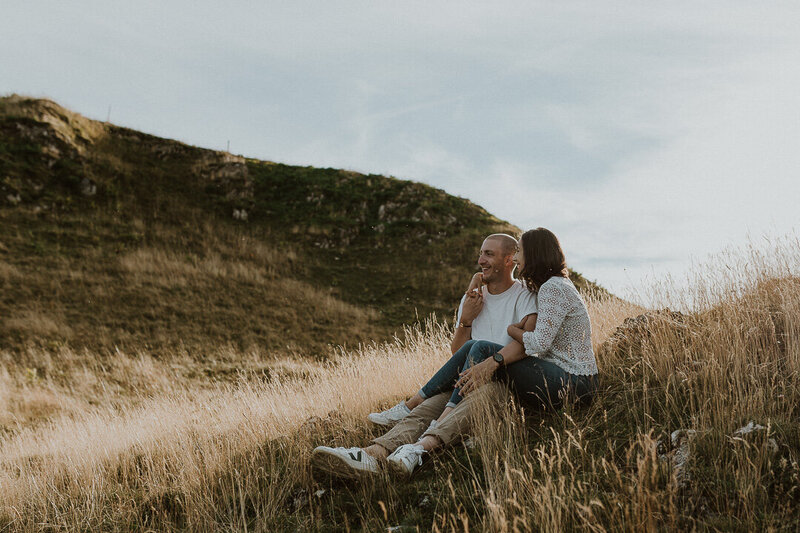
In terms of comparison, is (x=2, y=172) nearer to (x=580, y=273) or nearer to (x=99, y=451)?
(x=99, y=451)

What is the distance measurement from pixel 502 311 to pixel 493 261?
1.55 ft

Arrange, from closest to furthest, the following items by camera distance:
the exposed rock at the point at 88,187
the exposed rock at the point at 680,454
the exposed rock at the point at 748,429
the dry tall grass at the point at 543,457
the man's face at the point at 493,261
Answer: the dry tall grass at the point at 543,457
the exposed rock at the point at 680,454
the exposed rock at the point at 748,429
the man's face at the point at 493,261
the exposed rock at the point at 88,187

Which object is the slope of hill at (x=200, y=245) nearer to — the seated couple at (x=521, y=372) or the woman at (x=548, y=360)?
the seated couple at (x=521, y=372)

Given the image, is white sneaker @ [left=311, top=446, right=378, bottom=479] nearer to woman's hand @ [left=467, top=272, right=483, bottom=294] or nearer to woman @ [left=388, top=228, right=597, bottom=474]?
woman @ [left=388, top=228, right=597, bottom=474]

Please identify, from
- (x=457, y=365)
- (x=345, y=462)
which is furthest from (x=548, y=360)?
(x=345, y=462)

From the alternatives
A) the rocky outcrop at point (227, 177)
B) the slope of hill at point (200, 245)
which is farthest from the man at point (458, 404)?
the rocky outcrop at point (227, 177)

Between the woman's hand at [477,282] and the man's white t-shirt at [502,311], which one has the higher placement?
the woman's hand at [477,282]

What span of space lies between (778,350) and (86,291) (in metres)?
19.6

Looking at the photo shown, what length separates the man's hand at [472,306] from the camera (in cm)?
480

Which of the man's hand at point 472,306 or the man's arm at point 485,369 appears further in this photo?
the man's hand at point 472,306

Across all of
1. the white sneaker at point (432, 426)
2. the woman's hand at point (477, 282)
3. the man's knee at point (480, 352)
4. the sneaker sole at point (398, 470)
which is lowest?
the sneaker sole at point (398, 470)

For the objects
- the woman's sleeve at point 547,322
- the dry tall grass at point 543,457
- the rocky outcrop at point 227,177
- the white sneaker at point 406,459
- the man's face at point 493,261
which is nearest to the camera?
the dry tall grass at point 543,457

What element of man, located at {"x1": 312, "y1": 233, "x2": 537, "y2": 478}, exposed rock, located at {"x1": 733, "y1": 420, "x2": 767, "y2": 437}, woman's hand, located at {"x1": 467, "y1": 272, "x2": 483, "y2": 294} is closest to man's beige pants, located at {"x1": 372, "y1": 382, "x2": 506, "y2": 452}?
man, located at {"x1": 312, "y1": 233, "x2": 537, "y2": 478}

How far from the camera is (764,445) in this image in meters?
2.63
